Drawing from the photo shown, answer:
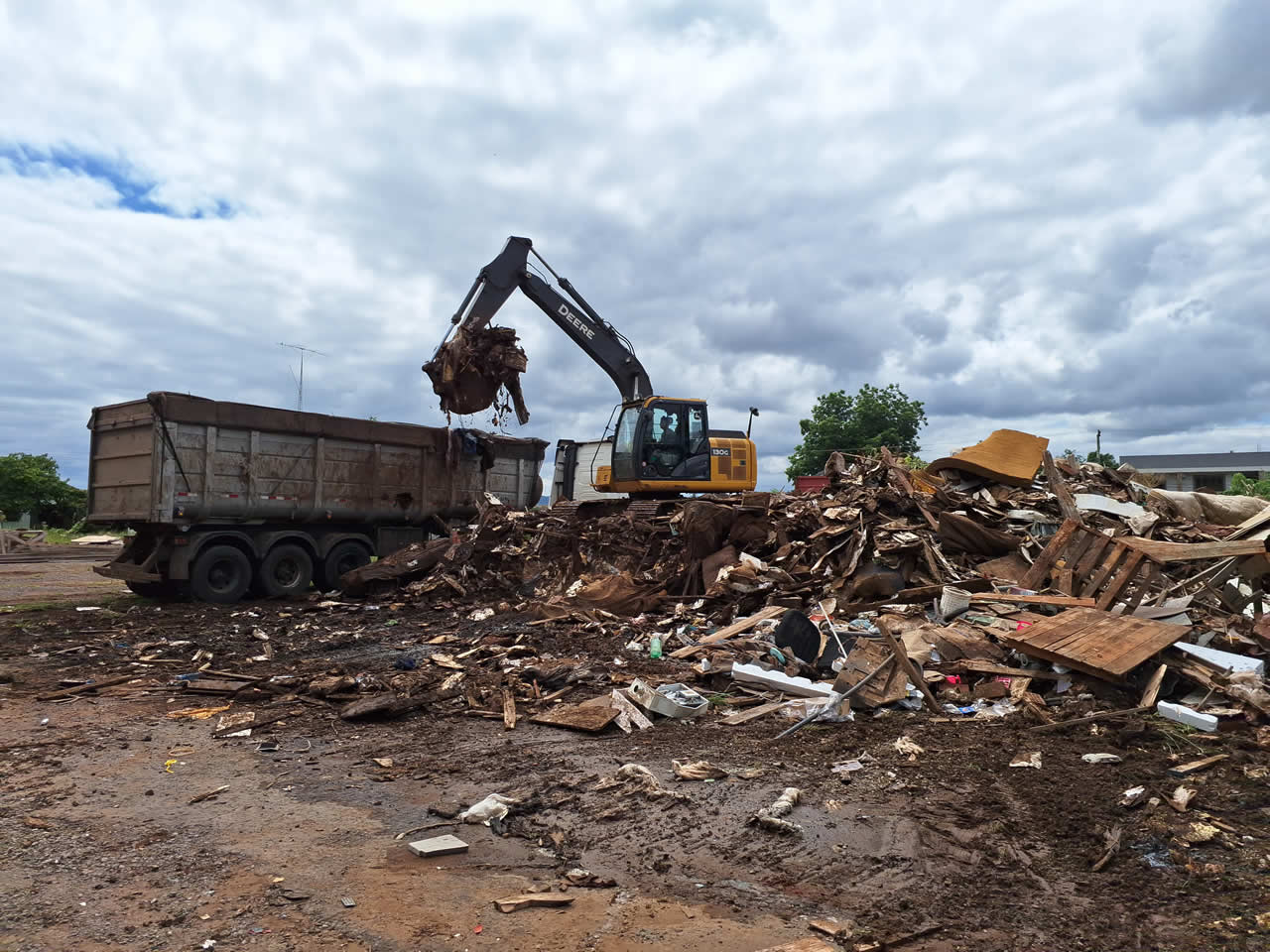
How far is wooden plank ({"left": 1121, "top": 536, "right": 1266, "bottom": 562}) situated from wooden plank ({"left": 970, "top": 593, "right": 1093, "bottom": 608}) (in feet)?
2.93

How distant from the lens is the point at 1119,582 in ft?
28.3

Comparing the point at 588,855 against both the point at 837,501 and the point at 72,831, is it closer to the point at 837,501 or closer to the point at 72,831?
the point at 72,831

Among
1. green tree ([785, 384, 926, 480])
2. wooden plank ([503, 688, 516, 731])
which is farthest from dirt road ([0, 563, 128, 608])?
green tree ([785, 384, 926, 480])

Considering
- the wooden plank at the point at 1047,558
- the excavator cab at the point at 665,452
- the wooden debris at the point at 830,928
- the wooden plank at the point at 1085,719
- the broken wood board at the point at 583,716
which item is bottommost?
the wooden debris at the point at 830,928

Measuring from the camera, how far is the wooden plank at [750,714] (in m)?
6.75

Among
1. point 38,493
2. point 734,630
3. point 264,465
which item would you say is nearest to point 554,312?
point 264,465

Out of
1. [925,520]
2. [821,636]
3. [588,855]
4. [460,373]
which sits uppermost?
[460,373]

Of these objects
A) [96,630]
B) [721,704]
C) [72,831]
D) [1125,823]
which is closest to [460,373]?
[96,630]

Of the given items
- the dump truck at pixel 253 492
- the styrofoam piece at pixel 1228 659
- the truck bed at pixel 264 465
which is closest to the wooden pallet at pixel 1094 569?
the styrofoam piece at pixel 1228 659

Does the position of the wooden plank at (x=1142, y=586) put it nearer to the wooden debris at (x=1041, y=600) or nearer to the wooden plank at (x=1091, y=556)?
the wooden debris at (x=1041, y=600)

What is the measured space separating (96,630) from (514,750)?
315 inches

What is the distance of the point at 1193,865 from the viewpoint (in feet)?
13.5

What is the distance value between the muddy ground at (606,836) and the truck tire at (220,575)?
5764 millimetres

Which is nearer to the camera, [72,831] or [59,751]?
[72,831]
